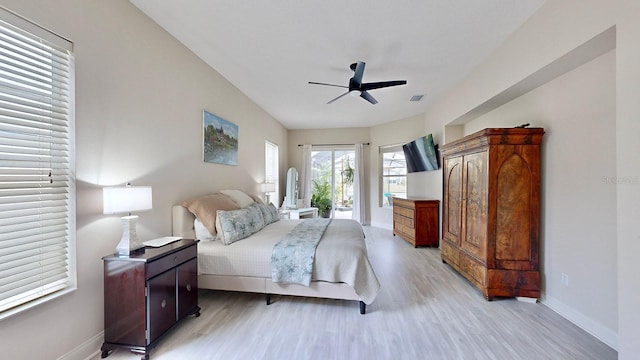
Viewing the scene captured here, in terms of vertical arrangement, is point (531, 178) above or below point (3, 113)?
below

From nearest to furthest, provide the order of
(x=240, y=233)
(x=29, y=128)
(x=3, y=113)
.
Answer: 1. (x=3, y=113)
2. (x=29, y=128)
3. (x=240, y=233)

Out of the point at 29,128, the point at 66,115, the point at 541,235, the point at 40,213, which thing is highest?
the point at 66,115

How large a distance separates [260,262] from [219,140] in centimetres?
190

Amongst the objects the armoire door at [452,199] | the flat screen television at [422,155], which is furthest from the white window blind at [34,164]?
the flat screen television at [422,155]

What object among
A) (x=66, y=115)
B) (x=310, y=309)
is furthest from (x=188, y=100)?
(x=310, y=309)

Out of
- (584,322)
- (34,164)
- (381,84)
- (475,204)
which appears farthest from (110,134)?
(584,322)

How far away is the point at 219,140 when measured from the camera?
339 centimetres

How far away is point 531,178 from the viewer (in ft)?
8.27

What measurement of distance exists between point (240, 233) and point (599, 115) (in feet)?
11.4

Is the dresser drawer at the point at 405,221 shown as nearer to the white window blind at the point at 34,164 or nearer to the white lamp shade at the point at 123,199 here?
the white lamp shade at the point at 123,199

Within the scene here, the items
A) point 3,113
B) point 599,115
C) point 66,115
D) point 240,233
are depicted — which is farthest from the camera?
point 240,233

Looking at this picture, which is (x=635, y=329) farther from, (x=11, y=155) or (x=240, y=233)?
(x=11, y=155)

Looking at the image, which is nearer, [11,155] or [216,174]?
[11,155]

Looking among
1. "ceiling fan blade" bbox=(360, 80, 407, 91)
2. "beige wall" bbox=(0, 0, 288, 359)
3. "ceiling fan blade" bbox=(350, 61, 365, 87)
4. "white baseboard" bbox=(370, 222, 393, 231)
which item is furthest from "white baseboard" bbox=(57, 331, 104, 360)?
"white baseboard" bbox=(370, 222, 393, 231)
